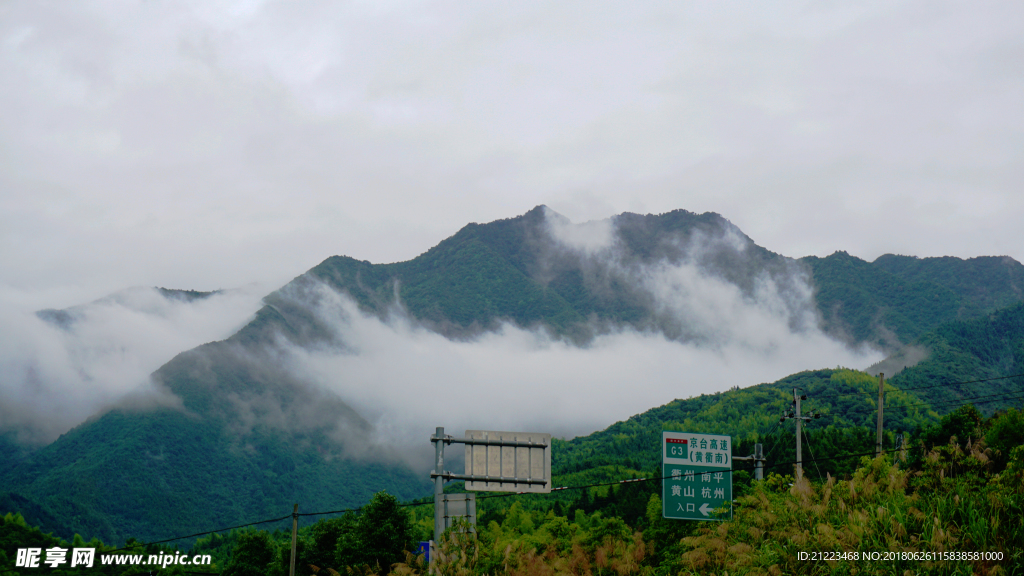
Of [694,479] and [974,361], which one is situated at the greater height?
[974,361]

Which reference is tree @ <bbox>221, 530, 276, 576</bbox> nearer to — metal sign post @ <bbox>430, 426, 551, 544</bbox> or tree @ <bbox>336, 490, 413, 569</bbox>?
tree @ <bbox>336, 490, 413, 569</bbox>

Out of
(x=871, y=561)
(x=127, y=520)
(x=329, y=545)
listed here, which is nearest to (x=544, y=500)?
(x=329, y=545)

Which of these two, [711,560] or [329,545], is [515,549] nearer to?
[711,560]

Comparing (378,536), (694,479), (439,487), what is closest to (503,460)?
(439,487)

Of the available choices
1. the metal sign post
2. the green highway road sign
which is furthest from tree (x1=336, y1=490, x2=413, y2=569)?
the metal sign post

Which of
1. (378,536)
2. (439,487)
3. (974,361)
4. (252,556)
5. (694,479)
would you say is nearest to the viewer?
(439,487)

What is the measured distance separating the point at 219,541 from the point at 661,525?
112864mm

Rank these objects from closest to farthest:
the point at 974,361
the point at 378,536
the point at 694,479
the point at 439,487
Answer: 1. the point at 439,487
2. the point at 694,479
3. the point at 378,536
4. the point at 974,361

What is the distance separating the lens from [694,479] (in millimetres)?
29141

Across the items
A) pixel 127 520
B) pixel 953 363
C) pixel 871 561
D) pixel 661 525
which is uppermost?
pixel 953 363

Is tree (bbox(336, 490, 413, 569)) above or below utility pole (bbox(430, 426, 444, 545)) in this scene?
below

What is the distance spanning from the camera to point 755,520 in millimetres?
22062

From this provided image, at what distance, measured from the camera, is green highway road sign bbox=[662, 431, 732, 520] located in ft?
94.7

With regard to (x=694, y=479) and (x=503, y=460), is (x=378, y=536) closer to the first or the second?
(x=694, y=479)
